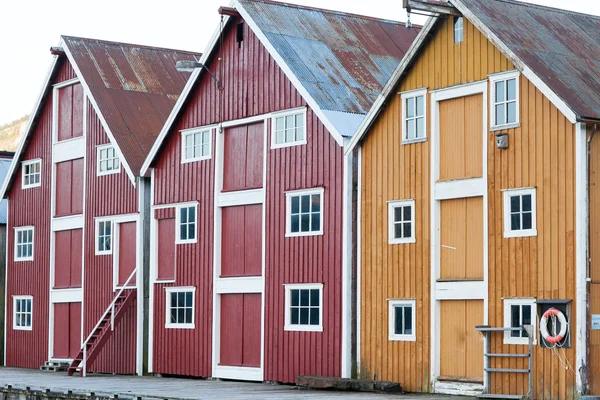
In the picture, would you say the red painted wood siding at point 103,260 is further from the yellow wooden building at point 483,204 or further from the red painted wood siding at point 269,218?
the yellow wooden building at point 483,204

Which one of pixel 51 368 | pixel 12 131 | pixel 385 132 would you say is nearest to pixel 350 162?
pixel 385 132

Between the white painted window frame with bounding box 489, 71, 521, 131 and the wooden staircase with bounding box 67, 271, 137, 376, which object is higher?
the white painted window frame with bounding box 489, 71, 521, 131

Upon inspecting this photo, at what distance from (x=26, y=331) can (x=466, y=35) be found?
825 inches

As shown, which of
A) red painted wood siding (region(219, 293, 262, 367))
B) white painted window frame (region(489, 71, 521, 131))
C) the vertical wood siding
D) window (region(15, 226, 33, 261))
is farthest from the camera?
window (region(15, 226, 33, 261))

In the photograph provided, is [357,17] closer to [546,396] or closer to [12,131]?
[546,396]

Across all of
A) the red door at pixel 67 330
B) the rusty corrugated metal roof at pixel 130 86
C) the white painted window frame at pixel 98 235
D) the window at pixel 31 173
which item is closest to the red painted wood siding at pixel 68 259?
the red door at pixel 67 330

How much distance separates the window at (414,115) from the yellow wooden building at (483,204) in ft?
0.11

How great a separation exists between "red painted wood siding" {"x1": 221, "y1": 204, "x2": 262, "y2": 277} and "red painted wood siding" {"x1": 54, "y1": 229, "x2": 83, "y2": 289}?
7.42 meters

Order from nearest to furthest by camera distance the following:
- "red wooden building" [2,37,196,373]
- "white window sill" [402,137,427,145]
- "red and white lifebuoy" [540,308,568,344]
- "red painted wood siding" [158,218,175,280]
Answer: "red and white lifebuoy" [540,308,568,344]
"white window sill" [402,137,427,145]
"red painted wood siding" [158,218,175,280]
"red wooden building" [2,37,196,373]

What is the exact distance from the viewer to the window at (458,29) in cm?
2741

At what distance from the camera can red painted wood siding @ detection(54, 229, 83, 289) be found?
1569 inches

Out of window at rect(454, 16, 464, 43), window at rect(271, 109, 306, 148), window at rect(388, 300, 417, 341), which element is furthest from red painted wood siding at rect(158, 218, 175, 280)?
window at rect(454, 16, 464, 43)

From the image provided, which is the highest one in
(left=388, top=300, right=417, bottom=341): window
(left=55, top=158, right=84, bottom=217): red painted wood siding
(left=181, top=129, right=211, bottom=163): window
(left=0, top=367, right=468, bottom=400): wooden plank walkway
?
(left=181, top=129, right=211, bottom=163): window

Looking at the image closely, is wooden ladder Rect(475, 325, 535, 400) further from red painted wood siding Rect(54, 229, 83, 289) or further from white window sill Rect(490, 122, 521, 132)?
red painted wood siding Rect(54, 229, 83, 289)
